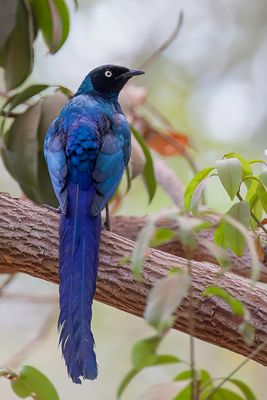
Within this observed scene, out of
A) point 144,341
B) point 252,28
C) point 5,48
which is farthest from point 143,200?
point 144,341

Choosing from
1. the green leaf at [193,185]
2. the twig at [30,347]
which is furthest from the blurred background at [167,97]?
the green leaf at [193,185]

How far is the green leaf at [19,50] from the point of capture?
4.23m

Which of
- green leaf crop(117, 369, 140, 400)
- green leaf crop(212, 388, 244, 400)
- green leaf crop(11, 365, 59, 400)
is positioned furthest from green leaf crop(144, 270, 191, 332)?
green leaf crop(11, 365, 59, 400)

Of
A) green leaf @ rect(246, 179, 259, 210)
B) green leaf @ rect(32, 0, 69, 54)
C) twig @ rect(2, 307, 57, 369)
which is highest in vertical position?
green leaf @ rect(32, 0, 69, 54)

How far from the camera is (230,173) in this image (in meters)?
2.69

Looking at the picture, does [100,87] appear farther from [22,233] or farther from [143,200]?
[143,200]

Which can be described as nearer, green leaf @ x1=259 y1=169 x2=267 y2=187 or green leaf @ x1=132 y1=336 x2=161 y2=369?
green leaf @ x1=132 y1=336 x2=161 y2=369

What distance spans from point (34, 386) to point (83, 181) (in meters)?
0.88

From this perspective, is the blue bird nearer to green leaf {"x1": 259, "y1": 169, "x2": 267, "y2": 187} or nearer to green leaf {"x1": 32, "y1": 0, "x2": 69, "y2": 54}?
green leaf {"x1": 32, "y1": 0, "x2": 69, "y2": 54}

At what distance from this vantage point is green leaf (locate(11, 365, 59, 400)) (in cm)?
304

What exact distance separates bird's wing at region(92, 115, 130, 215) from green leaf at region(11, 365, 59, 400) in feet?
2.20

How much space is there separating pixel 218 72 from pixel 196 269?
19.0 feet

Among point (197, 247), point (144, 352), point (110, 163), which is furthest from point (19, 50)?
point (144, 352)

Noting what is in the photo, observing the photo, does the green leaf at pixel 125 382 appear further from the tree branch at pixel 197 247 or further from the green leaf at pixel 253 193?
the tree branch at pixel 197 247
